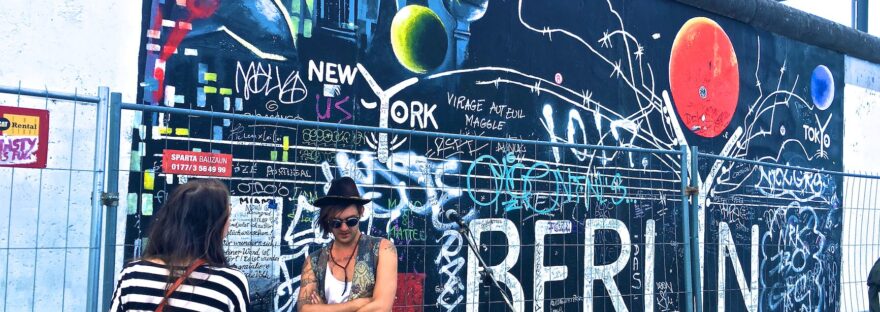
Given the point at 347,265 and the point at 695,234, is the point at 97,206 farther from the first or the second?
the point at 695,234

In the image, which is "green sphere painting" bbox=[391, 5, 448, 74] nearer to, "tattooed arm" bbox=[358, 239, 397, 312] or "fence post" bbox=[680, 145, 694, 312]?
"fence post" bbox=[680, 145, 694, 312]

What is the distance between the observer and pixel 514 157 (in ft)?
25.0

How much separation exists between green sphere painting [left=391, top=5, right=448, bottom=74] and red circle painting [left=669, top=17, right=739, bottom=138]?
299cm

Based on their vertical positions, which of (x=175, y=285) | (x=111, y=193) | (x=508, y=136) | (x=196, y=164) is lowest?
(x=175, y=285)

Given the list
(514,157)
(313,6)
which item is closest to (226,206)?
(313,6)

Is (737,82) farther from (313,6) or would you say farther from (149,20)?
(149,20)

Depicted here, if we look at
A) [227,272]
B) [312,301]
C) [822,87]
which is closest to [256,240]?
[312,301]

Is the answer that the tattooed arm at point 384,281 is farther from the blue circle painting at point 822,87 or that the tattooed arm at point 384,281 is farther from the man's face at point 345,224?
the blue circle painting at point 822,87

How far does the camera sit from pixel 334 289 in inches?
192

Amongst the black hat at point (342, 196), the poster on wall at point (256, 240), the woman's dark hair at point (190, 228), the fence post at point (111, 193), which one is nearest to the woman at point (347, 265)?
the black hat at point (342, 196)

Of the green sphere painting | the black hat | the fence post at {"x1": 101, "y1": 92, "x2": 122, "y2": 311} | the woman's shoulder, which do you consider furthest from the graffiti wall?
the woman's shoulder

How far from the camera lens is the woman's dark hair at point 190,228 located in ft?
11.0

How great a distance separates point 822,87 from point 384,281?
321 inches

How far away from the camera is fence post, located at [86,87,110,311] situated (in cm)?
456
